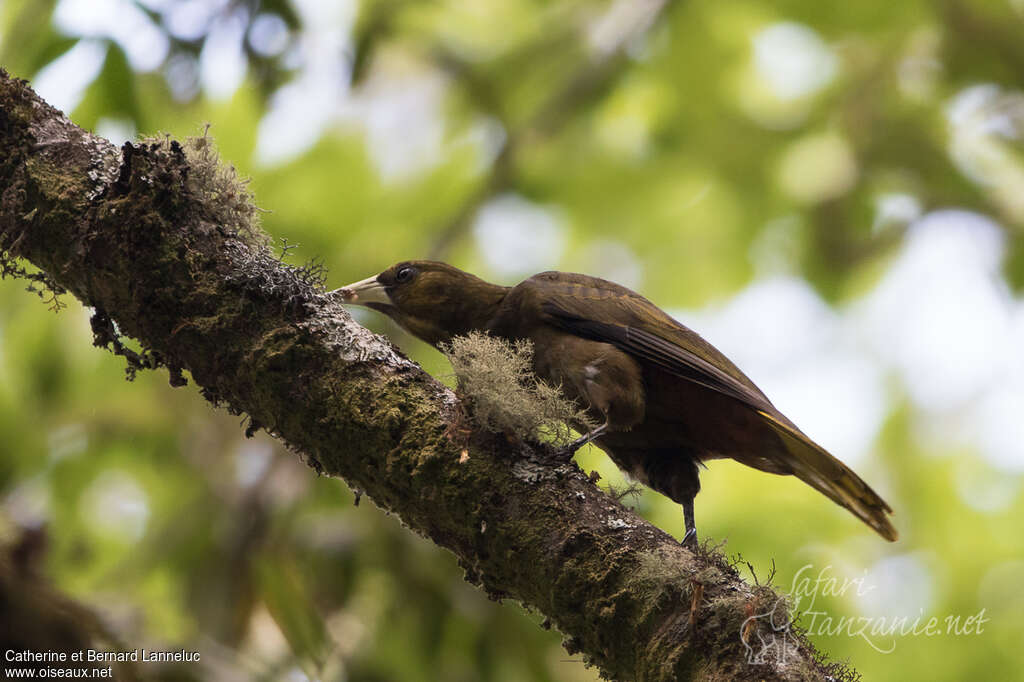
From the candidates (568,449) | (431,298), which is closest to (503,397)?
(568,449)

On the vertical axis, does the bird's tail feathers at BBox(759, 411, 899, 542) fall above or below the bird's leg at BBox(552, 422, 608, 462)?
above

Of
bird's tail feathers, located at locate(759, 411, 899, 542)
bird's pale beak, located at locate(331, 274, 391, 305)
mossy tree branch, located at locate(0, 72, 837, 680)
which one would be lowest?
mossy tree branch, located at locate(0, 72, 837, 680)

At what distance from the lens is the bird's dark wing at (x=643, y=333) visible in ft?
12.1

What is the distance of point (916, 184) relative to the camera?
668 cm

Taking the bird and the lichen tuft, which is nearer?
the lichen tuft

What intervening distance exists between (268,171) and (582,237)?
8.54ft

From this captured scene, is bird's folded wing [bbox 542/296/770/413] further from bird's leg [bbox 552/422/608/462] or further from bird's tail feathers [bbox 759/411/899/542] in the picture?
bird's leg [bbox 552/422/608/462]

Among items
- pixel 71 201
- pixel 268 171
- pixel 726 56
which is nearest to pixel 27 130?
pixel 71 201

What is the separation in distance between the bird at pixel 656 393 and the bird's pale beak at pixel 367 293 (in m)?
0.37

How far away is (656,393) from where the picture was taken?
149 inches

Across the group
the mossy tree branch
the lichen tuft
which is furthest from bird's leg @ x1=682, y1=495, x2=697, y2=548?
the mossy tree branch

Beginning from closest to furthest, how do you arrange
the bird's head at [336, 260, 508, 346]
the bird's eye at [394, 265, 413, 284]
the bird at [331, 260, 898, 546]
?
the bird at [331, 260, 898, 546]
the bird's head at [336, 260, 508, 346]
the bird's eye at [394, 265, 413, 284]

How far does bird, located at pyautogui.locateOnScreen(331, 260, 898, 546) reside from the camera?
3607mm

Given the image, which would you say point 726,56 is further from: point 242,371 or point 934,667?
point 242,371
